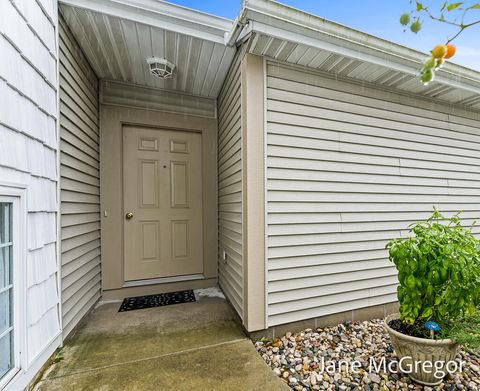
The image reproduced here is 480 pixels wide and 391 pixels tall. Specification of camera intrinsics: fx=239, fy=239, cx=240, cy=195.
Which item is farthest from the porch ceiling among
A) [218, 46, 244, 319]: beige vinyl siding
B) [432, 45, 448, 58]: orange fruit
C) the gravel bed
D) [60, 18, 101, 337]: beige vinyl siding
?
the gravel bed

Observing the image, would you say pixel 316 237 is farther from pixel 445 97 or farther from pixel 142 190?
pixel 445 97

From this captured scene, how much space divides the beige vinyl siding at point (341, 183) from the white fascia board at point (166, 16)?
1.90 ft

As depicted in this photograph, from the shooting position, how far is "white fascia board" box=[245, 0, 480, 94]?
1.75 metres

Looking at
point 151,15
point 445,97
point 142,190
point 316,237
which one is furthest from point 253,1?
point 445,97

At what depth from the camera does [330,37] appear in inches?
76.5

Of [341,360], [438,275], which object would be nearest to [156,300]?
[341,360]

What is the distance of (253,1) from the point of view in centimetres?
169

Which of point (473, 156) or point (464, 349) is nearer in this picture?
point (464, 349)

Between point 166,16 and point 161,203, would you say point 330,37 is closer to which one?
point 166,16

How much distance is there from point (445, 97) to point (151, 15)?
3211 millimetres

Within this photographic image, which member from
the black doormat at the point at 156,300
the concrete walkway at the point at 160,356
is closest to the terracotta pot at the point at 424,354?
the concrete walkway at the point at 160,356

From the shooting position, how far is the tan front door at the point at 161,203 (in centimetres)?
285

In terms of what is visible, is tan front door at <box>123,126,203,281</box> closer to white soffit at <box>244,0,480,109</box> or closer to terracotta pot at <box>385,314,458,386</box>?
white soffit at <box>244,0,480,109</box>

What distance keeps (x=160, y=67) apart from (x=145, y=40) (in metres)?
0.30
